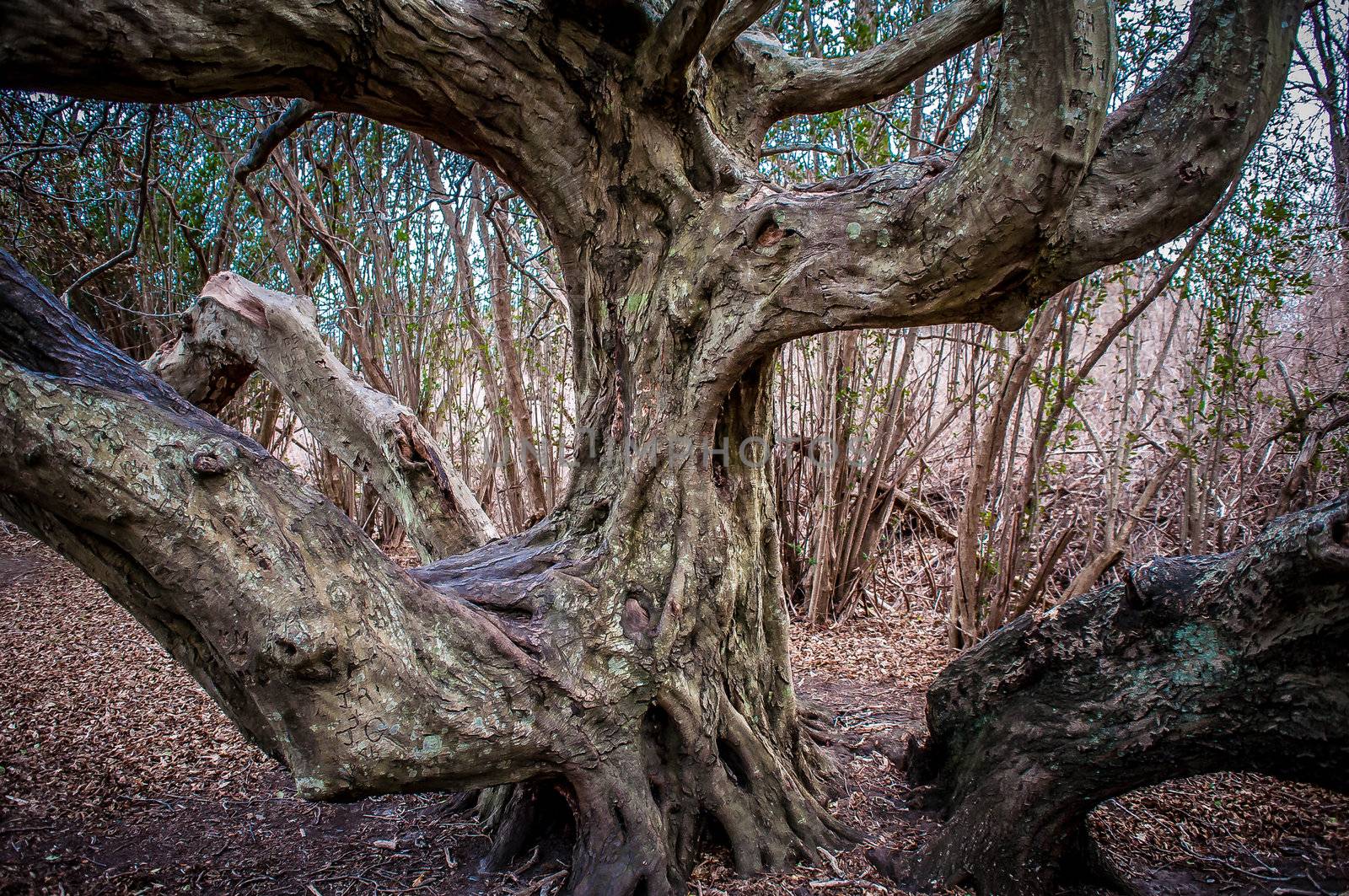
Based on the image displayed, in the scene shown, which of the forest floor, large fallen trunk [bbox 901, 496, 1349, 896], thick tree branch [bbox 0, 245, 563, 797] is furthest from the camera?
the forest floor

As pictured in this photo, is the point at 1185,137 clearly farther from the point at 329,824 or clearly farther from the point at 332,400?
the point at 329,824

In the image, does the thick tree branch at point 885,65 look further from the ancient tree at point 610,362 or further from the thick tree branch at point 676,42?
the thick tree branch at point 676,42

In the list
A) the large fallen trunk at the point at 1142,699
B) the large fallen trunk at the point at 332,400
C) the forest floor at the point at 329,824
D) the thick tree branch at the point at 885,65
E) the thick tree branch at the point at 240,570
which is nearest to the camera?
the thick tree branch at the point at 240,570

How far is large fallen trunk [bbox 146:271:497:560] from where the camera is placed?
10.0 feet

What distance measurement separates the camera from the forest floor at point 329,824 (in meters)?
2.32

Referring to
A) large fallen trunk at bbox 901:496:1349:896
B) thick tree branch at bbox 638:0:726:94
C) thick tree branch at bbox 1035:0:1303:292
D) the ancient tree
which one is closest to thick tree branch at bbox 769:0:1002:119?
the ancient tree

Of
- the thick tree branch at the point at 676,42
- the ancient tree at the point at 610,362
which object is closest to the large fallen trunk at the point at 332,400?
the ancient tree at the point at 610,362

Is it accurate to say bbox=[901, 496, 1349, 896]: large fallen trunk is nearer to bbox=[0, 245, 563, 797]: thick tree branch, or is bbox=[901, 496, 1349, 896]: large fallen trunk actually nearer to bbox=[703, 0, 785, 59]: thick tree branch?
bbox=[0, 245, 563, 797]: thick tree branch

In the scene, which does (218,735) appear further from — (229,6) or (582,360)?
(229,6)

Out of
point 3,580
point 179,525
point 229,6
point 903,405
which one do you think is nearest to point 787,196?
point 229,6

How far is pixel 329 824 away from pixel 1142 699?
264cm

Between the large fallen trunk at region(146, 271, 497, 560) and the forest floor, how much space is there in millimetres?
1079

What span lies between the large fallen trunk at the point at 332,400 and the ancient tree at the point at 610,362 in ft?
0.13

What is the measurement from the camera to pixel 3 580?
603 centimetres
